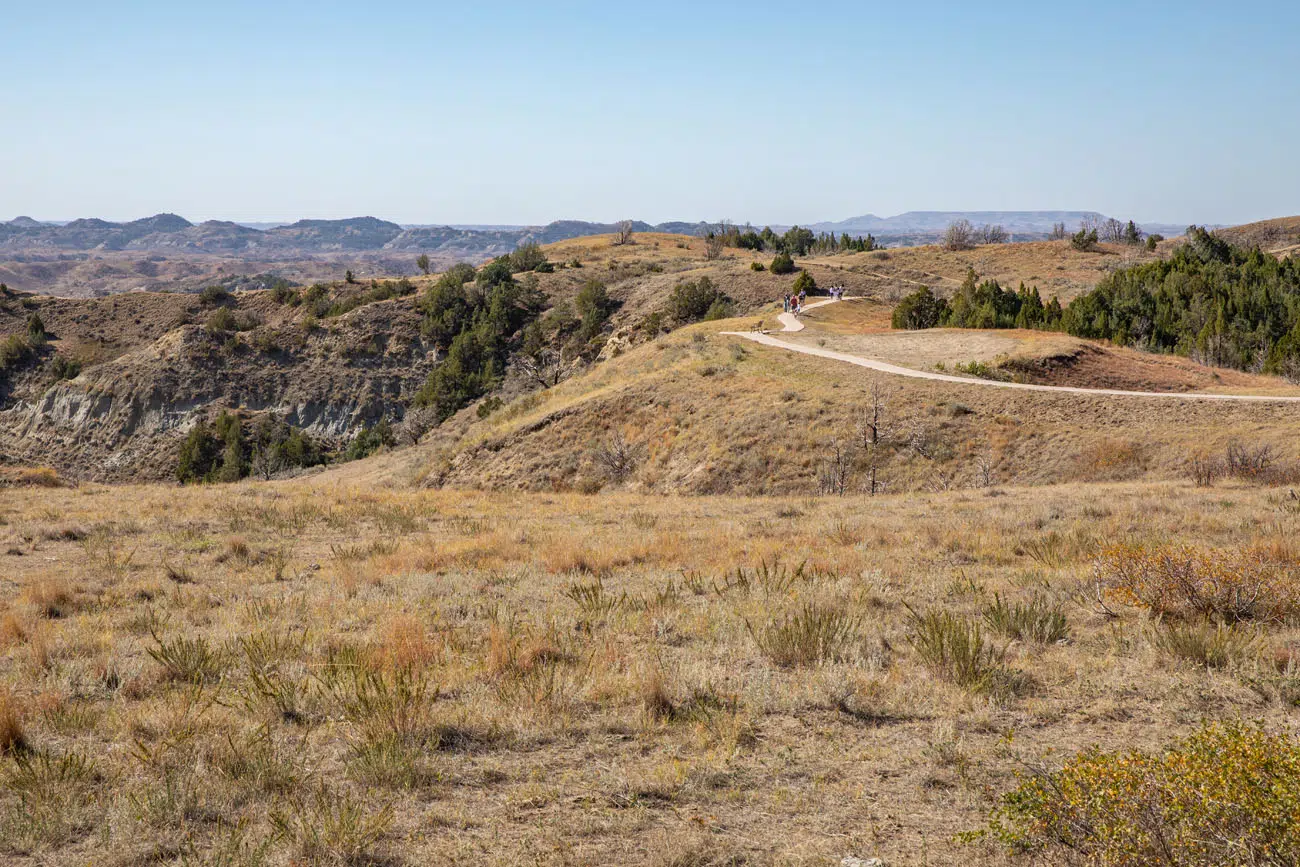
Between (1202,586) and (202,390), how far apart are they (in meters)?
75.2

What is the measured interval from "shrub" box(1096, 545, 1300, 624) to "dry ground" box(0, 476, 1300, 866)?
0.35 meters

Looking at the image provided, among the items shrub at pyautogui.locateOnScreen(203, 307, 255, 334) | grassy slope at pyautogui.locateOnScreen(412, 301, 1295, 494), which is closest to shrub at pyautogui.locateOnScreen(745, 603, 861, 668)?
grassy slope at pyautogui.locateOnScreen(412, 301, 1295, 494)

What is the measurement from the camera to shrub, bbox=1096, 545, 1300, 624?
293 inches

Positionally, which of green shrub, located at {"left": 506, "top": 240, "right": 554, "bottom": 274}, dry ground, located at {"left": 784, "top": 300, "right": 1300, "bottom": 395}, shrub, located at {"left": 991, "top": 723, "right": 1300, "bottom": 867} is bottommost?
shrub, located at {"left": 991, "top": 723, "right": 1300, "bottom": 867}

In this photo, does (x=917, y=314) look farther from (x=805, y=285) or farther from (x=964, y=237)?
(x=964, y=237)

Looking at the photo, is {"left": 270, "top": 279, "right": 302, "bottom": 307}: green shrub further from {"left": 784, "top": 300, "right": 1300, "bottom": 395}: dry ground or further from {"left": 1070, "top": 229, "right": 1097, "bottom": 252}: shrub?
{"left": 1070, "top": 229, "right": 1097, "bottom": 252}: shrub

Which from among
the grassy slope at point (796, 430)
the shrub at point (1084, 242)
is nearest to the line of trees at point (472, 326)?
the grassy slope at point (796, 430)

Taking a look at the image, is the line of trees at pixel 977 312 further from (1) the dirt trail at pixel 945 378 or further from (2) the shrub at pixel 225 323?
(2) the shrub at pixel 225 323

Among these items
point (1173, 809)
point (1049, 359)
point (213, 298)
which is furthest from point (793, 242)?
point (1173, 809)

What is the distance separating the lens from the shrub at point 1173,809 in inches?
136

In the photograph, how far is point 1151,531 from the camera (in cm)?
→ 1145

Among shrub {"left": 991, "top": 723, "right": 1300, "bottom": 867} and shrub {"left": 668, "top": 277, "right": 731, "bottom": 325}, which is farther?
shrub {"left": 668, "top": 277, "right": 731, "bottom": 325}

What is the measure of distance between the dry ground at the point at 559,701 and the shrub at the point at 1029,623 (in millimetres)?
205

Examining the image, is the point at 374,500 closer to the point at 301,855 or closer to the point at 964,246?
the point at 301,855
